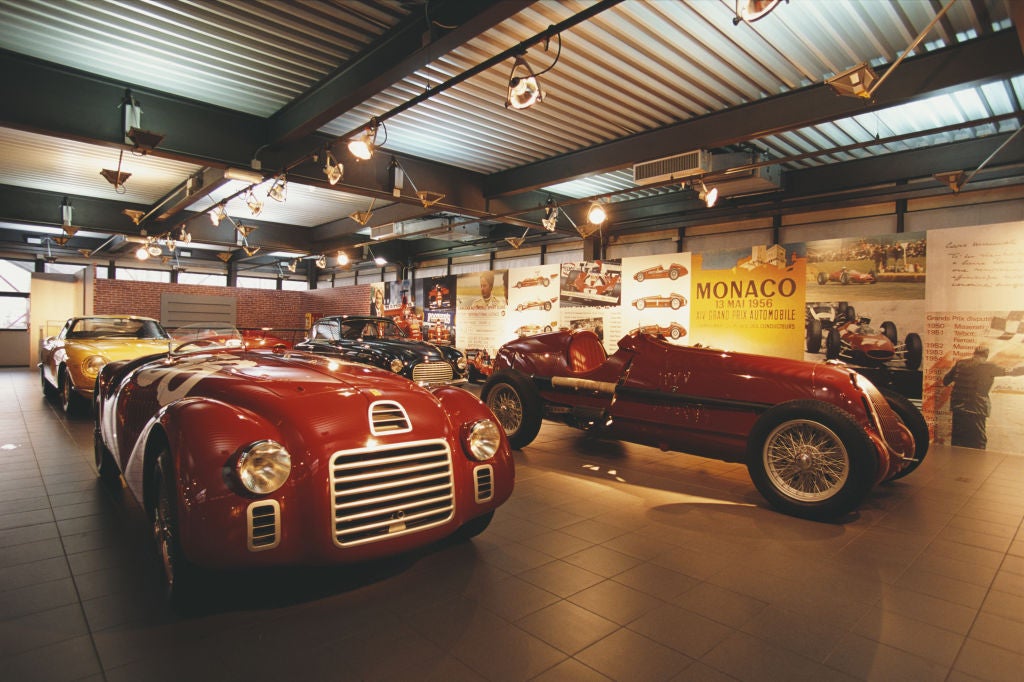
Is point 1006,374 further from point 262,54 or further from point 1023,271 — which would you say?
point 262,54

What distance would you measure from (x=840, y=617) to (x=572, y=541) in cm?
135

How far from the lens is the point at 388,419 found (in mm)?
2469

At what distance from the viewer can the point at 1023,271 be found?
6.00 m

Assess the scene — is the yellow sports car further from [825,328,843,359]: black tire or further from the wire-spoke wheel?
[825,328,843,359]: black tire

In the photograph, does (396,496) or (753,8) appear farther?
(753,8)

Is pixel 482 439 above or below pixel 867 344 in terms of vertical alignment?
below

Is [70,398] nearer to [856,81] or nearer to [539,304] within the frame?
[539,304]

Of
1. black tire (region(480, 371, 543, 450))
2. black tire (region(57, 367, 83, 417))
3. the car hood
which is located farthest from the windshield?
black tire (region(480, 371, 543, 450))

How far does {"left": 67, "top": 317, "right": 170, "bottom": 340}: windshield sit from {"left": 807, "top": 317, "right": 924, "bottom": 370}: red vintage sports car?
30.1 feet

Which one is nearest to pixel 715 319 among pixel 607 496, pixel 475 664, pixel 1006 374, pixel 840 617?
pixel 1006 374

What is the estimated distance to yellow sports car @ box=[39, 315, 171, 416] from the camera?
21.4ft

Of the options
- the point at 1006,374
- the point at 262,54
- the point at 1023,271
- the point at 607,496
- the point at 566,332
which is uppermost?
the point at 262,54

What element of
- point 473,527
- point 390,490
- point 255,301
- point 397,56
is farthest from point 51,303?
point 390,490

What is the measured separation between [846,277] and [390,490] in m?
7.16
